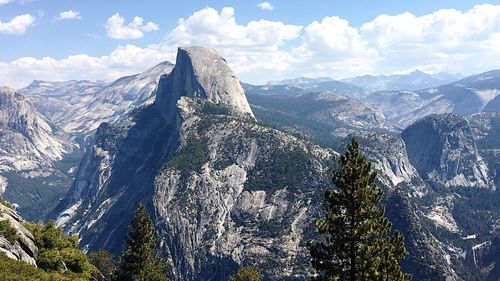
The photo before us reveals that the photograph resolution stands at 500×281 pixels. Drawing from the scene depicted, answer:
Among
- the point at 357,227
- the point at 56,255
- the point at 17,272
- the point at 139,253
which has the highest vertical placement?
the point at 357,227

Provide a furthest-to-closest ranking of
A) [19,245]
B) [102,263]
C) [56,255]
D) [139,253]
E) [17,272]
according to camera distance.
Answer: [102,263] < [139,253] < [56,255] < [19,245] < [17,272]

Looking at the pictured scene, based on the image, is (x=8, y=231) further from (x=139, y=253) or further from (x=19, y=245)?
(x=139, y=253)

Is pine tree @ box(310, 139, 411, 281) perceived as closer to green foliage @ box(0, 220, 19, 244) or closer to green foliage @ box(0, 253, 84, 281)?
green foliage @ box(0, 253, 84, 281)

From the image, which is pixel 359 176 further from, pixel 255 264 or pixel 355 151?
pixel 255 264

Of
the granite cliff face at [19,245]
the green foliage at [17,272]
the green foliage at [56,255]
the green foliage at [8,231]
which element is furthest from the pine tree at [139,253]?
the green foliage at [17,272]

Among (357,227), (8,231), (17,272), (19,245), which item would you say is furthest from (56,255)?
(357,227)

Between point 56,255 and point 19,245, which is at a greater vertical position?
point 19,245

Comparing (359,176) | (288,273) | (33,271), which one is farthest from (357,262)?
(288,273)
